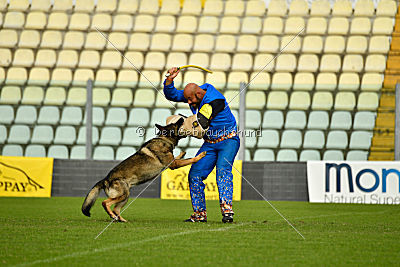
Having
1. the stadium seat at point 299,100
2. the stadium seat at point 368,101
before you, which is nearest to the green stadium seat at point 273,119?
the stadium seat at point 299,100

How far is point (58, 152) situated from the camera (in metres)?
15.9

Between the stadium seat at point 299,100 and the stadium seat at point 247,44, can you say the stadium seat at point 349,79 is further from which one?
the stadium seat at point 247,44

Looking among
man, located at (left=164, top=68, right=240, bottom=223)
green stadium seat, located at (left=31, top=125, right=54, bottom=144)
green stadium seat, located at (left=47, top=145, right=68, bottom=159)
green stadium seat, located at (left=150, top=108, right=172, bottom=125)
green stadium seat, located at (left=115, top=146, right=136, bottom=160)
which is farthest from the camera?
green stadium seat, located at (left=31, top=125, right=54, bottom=144)

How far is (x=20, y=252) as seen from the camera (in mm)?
4883

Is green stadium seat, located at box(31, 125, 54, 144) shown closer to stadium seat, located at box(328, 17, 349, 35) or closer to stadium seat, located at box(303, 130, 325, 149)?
stadium seat, located at box(303, 130, 325, 149)

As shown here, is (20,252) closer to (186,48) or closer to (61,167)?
(61,167)

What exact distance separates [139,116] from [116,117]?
1.80 ft

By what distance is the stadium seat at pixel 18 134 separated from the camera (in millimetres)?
15977

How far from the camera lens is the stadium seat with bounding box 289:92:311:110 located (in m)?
15.4

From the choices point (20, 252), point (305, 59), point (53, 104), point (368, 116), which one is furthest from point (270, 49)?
point (20, 252)

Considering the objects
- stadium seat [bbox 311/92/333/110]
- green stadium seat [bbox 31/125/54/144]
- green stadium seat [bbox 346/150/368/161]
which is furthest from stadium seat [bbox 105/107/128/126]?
green stadium seat [bbox 346/150/368/161]

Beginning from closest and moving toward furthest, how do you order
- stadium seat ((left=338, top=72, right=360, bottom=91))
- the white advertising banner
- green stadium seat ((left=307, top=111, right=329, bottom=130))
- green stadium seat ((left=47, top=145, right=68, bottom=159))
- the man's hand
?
the man's hand
the white advertising banner
green stadium seat ((left=307, top=111, right=329, bottom=130))
green stadium seat ((left=47, top=145, right=68, bottom=159))
stadium seat ((left=338, top=72, right=360, bottom=91))

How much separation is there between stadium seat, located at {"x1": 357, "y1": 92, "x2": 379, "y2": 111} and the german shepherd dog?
7787mm

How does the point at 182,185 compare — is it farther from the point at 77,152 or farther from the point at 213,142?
the point at 213,142
